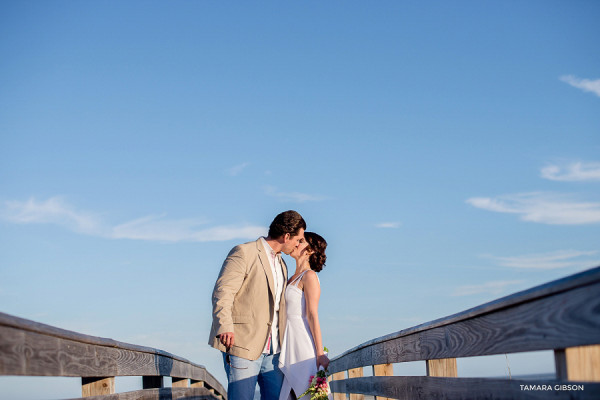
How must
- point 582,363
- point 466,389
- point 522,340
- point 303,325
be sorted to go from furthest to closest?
1. point 303,325
2. point 466,389
3. point 522,340
4. point 582,363

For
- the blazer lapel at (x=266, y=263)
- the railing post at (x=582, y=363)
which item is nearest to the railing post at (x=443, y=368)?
the railing post at (x=582, y=363)

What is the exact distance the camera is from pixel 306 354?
20.0ft

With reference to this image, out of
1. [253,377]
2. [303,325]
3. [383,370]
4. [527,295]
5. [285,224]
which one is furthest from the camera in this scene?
[303,325]

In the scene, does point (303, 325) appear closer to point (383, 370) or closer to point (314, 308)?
point (314, 308)

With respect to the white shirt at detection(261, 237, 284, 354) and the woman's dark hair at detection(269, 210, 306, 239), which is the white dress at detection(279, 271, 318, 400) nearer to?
the white shirt at detection(261, 237, 284, 354)

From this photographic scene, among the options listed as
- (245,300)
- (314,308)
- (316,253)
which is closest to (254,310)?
(245,300)

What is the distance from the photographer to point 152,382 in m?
5.94

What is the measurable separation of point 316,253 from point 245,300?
118 cm

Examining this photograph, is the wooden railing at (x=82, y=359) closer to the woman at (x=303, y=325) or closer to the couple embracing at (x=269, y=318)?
the couple embracing at (x=269, y=318)

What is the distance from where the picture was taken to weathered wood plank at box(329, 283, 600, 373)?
6.98ft

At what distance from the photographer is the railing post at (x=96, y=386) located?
3.89 m

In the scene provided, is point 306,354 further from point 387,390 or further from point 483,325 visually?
point 483,325

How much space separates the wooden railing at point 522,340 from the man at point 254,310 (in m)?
1.54

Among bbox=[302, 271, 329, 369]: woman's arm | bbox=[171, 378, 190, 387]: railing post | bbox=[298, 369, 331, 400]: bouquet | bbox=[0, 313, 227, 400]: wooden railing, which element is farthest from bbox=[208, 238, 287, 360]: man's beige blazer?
bbox=[171, 378, 190, 387]: railing post
